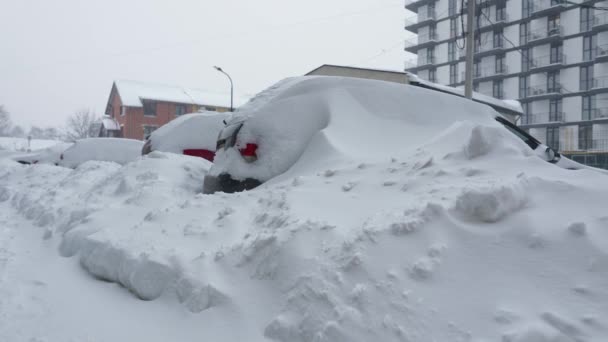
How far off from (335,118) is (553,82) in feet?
149

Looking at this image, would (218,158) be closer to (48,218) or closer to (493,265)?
(48,218)

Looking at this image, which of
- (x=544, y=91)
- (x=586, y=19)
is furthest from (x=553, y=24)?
A: (x=544, y=91)

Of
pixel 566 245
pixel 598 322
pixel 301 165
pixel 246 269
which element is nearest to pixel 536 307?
pixel 598 322

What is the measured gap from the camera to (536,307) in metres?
1.83

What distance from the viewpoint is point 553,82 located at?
41.2 meters

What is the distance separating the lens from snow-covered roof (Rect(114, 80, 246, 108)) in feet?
129

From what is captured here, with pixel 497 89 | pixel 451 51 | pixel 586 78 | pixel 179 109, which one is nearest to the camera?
pixel 586 78

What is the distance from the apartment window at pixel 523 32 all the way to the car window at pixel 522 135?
45.8 meters

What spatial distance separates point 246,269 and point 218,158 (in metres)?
2.59

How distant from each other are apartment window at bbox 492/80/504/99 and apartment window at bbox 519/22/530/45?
469 centimetres

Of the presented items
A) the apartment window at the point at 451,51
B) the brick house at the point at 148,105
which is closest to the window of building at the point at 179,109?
the brick house at the point at 148,105

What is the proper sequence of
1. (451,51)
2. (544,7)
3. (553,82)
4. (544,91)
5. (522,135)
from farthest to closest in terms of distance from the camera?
(451,51), (544,91), (544,7), (553,82), (522,135)

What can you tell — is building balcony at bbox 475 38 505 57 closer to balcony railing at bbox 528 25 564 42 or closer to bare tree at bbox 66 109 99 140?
balcony railing at bbox 528 25 564 42

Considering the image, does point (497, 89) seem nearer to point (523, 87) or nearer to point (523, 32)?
point (523, 87)
